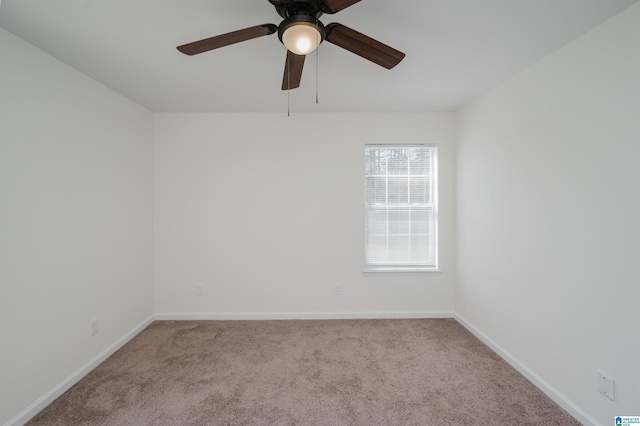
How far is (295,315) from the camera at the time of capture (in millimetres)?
3182

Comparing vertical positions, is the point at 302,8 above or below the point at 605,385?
above

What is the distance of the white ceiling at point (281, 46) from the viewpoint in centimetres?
146

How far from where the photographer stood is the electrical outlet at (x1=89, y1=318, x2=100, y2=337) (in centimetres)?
225

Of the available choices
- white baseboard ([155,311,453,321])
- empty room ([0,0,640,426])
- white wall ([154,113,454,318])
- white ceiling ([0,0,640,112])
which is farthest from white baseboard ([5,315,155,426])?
white ceiling ([0,0,640,112])

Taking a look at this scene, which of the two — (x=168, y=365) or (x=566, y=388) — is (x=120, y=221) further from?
(x=566, y=388)

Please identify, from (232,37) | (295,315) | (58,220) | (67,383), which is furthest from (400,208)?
(67,383)

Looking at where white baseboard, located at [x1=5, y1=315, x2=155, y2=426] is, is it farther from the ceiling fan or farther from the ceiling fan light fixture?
the ceiling fan light fixture

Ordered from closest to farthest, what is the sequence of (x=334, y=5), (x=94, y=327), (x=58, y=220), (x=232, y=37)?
(x=334, y=5), (x=232, y=37), (x=58, y=220), (x=94, y=327)

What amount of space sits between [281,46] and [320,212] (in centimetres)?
180

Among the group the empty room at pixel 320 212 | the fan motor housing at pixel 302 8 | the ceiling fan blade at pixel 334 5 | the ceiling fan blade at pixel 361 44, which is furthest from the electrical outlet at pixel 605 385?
the fan motor housing at pixel 302 8

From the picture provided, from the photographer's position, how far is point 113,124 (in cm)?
253

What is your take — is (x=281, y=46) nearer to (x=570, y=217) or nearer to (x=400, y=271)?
(x=570, y=217)

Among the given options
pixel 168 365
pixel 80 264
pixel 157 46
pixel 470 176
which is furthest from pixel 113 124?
pixel 470 176

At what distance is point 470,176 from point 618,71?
1439mm
